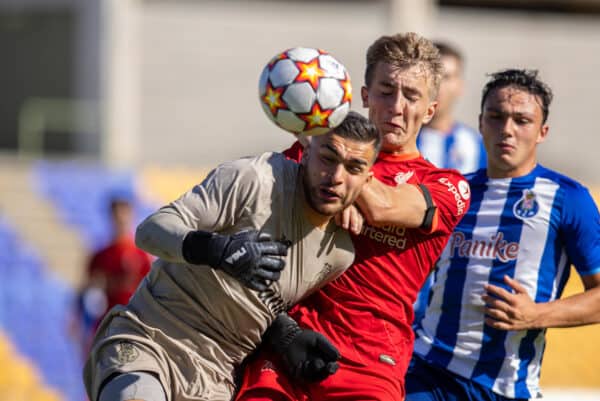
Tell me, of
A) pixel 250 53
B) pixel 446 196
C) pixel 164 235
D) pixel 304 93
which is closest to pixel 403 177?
pixel 446 196

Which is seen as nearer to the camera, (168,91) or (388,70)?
(388,70)

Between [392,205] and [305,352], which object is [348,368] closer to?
[305,352]

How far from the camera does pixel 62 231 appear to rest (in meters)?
13.6

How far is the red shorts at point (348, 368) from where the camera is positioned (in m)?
4.45

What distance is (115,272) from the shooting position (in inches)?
391

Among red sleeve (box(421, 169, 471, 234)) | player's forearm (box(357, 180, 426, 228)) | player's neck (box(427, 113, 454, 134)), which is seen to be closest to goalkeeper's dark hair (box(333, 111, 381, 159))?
player's forearm (box(357, 180, 426, 228))

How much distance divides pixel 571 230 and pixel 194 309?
1918 millimetres

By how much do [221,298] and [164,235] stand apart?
42cm

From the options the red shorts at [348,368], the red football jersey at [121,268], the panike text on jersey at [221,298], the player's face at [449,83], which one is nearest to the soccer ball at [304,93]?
the panike text on jersey at [221,298]

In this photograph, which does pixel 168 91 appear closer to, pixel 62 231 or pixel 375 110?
pixel 62 231

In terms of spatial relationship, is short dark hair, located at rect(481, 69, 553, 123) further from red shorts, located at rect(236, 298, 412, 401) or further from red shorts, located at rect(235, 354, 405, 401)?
red shorts, located at rect(235, 354, 405, 401)

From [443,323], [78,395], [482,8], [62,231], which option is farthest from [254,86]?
[443,323]

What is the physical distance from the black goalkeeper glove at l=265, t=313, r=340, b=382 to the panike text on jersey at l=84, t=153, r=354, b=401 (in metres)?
0.12

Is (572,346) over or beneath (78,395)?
over
